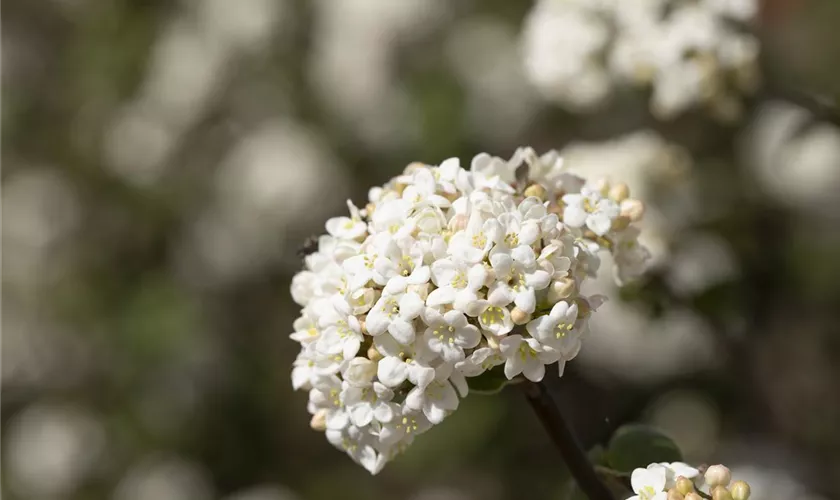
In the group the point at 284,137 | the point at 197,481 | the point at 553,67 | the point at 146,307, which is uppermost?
the point at 553,67

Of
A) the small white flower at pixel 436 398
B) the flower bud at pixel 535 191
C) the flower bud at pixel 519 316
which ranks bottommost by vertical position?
the small white flower at pixel 436 398

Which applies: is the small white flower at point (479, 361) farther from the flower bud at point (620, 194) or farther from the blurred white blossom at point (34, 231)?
the blurred white blossom at point (34, 231)

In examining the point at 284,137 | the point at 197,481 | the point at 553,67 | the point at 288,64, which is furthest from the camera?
the point at 288,64

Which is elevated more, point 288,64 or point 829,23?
point 288,64

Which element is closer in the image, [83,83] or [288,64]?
[288,64]

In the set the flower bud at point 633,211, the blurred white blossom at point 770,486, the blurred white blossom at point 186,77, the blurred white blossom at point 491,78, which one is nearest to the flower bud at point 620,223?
the flower bud at point 633,211

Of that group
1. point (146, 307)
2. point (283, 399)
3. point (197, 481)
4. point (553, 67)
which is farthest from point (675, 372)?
point (146, 307)

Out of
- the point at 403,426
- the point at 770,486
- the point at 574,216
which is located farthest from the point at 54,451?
the point at 574,216

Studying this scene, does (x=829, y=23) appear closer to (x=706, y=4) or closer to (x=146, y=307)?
(x=706, y=4)
